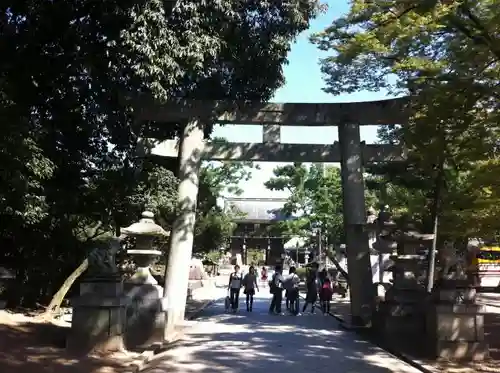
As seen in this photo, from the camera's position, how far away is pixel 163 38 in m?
10.6

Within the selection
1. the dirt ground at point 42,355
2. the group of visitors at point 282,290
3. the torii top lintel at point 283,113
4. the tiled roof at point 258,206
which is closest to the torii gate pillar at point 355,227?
the torii top lintel at point 283,113

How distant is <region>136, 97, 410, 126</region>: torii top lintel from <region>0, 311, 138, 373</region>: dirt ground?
5.93 metres

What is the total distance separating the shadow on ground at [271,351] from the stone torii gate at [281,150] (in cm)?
153

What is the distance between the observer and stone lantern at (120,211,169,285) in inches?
452

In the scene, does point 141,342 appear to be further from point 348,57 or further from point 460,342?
point 348,57

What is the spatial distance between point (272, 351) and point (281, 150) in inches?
252

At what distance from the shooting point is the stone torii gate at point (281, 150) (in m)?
13.9

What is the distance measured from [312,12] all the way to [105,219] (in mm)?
7739

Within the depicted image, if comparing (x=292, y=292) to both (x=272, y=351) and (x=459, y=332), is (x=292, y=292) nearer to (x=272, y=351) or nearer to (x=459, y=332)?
(x=272, y=351)

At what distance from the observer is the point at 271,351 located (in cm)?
996

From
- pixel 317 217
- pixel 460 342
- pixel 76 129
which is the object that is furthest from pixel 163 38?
pixel 317 217

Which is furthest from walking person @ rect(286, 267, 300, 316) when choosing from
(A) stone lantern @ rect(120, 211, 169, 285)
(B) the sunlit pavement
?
(A) stone lantern @ rect(120, 211, 169, 285)

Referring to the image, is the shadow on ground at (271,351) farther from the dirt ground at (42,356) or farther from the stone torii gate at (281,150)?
the stone torii gate at (281,150)

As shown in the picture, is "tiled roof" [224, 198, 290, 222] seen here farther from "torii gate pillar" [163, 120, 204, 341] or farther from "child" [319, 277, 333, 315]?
"torii gate pillar" [163, 120, 204, 341]
